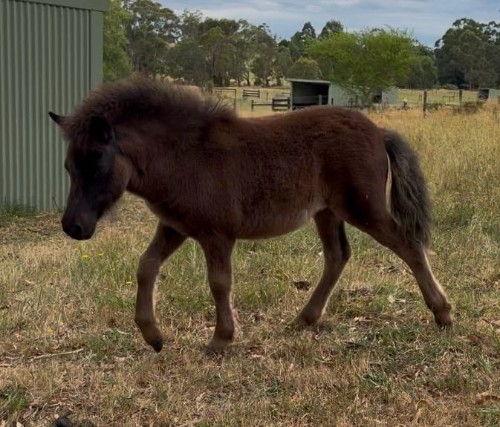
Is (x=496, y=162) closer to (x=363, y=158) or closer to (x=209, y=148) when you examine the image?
(x=363, y=158)

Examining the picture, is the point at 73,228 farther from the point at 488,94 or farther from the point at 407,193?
the point at 488,94

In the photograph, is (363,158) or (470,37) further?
(470,37)

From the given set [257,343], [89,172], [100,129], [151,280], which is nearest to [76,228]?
[89,172]

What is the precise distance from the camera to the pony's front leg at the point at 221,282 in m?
4.38

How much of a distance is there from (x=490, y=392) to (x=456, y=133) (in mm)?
12013

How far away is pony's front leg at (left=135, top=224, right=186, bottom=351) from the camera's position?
4.36 metres

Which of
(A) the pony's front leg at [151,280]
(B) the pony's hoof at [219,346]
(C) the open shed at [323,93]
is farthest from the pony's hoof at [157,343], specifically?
(C) the open shed at [323,93]

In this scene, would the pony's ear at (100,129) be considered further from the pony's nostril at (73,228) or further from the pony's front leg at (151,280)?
the pony's front leg at (151,280)

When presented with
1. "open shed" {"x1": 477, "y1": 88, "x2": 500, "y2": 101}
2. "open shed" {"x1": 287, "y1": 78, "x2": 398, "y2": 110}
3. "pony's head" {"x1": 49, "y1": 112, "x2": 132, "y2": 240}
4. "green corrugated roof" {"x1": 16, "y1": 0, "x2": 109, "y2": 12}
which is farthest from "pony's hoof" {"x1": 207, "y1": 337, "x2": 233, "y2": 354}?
"open shed" {"x1": 477, "y1": 88, "x2": 500, "y2": 101}

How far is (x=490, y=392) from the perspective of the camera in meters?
3.86

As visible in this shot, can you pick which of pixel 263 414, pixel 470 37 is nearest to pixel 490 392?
pixel 263 414

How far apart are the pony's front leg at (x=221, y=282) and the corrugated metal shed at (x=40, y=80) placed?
6971 mm

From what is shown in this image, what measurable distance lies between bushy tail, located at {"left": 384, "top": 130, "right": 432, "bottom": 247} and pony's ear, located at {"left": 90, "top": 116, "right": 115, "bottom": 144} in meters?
2.14

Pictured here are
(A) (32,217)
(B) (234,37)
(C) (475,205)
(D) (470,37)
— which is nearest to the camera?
(C) (475,205)
